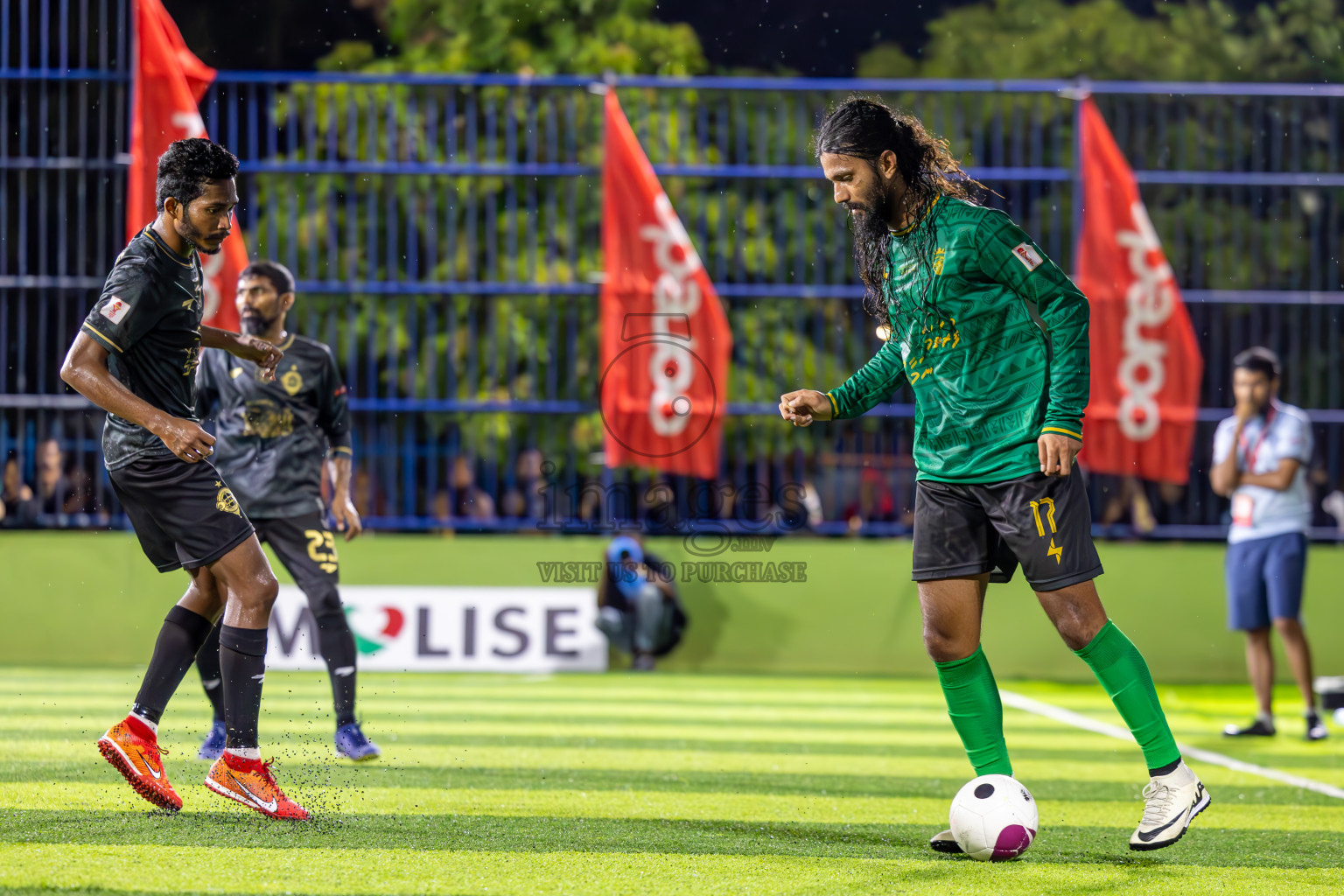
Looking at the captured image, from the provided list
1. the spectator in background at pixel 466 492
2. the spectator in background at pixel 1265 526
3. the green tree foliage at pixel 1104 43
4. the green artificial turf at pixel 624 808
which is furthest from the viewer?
the green tree foliage at pixel 1104 43

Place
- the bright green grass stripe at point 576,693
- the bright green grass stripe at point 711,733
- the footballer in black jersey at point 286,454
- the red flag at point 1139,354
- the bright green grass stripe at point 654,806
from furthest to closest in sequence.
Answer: the red flag at point 1139,354
the bright green grass stripe at point 576,693
the bright green grass stripe at point 711,733
the footballer in black jersey at point 286,454
the bright green grass stripe at point 654,806

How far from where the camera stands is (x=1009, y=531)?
422 cm

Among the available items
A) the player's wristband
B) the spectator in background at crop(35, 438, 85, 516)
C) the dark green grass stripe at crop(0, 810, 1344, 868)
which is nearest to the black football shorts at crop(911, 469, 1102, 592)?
the player's wristband

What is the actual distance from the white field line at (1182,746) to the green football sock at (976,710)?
5.32 ft

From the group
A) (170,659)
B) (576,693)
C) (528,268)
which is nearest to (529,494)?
(528,268)

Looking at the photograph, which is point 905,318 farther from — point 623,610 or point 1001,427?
point 623,610

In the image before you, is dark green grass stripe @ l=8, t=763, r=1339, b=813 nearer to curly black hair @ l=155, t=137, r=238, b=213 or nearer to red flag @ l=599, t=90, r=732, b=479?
curly black hair @ l=155, t=137, r=238, b=213

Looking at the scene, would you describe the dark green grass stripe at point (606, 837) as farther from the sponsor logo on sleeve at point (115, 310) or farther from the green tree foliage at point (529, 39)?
the green tree foliage at point (529, 39)

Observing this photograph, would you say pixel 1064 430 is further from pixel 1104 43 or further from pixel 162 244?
pixel 1104 43

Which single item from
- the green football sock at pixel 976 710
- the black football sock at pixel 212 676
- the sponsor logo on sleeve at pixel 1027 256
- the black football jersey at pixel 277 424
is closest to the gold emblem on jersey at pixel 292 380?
the black football jersey at pixel 277 424

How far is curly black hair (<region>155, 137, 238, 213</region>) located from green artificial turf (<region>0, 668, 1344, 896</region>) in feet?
6.12

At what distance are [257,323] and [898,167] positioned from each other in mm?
3119

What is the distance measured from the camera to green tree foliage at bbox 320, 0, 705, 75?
53.8ft

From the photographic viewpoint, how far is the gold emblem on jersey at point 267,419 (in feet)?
21.2
